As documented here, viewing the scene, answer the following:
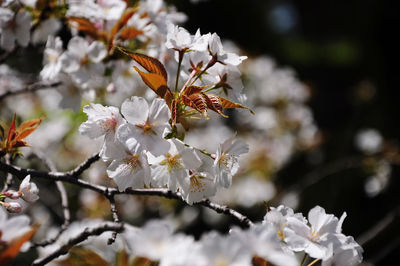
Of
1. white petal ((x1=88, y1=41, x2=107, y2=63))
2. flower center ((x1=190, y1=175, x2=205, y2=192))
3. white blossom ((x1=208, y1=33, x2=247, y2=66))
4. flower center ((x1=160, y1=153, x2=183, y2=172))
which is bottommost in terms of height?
flower center ((x1=190, y1=175, x2=205, y2=192))

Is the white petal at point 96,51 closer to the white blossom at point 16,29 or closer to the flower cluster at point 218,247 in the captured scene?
the white blossom at point 16,29

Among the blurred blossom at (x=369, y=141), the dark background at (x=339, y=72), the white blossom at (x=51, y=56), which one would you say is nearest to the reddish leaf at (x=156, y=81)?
the white blossom at (x=51, y=56)

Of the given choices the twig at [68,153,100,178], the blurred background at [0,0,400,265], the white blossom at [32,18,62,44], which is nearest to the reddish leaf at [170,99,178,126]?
the twig at [68,153,100,178]

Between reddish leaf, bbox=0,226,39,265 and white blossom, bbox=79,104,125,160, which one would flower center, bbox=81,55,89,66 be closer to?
white blossom, bbox=79,104,125,160

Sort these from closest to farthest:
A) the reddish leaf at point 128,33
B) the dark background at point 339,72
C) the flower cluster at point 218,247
Result: 1. the flower cluster at point 218,247
2. the reddish leaf at point 128,33
3. the dark background at point 339,72

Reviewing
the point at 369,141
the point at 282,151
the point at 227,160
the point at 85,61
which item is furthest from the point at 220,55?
the point at 369,141

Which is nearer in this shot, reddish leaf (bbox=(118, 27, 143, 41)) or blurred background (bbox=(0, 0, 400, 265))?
reddish leaf (bbox=(118, 27, 143, 41))
